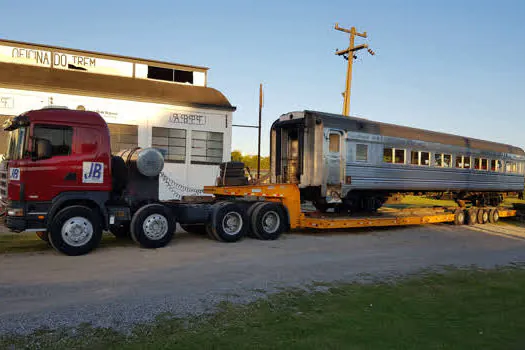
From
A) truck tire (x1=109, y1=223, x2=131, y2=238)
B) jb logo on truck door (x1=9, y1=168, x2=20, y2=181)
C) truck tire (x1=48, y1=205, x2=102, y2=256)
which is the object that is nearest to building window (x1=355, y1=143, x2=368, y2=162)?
truck tire (x1=109, y1=223, x2=131, y2=238)

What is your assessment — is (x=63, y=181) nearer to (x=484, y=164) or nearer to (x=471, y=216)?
(x=471, y=216)

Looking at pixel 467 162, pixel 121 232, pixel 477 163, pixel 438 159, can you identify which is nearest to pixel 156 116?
pixel 121 232

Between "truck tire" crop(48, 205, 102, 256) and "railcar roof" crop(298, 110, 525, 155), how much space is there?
7.05 metres

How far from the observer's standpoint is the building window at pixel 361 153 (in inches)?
580

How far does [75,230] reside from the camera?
9.63 m

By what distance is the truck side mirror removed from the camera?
928cm

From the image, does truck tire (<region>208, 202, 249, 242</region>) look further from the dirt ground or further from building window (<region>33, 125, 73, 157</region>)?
building window (<region>33, 125, 73, 157</region>)

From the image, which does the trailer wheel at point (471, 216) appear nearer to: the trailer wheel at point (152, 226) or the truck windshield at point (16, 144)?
the trailer wheel at point (152, 226)

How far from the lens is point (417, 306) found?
6.24 m

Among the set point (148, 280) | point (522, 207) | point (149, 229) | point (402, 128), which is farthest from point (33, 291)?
point (522, 207)

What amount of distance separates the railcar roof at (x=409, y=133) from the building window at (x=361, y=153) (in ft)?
1.78

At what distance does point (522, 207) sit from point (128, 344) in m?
20.2

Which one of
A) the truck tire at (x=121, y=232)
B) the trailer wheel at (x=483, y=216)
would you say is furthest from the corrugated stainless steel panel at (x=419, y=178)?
the truck tire at (x=121, y=232)

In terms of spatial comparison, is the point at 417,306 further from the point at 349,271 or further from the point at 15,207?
the point at 15,207
